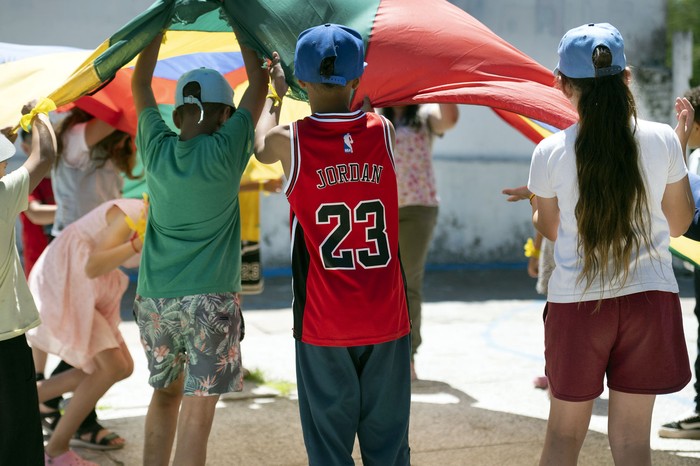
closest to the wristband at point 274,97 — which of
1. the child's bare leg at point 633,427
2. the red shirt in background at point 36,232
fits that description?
the child's bare leg at point 633,427

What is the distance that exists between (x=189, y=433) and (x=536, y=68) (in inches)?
79.0

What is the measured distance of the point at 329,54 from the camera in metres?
2.94

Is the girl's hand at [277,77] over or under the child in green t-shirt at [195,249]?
over

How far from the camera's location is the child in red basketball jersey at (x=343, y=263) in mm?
2945

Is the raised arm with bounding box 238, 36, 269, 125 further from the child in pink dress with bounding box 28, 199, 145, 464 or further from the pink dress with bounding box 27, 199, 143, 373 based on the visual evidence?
the pink dress with bounding box 27, 199, 143, 373

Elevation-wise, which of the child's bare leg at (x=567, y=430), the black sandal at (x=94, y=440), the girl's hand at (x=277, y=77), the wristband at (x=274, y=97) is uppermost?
the girl's hand at (x=277, y=77)

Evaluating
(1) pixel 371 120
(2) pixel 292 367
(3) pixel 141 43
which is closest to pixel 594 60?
(1) pixel 371 120

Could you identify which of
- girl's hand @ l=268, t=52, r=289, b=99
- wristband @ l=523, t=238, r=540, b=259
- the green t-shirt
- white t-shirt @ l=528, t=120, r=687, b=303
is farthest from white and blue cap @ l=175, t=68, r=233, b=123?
wristband @ l=523, t=238, r=540, b=259

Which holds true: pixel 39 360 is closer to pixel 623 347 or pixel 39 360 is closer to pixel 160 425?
pixel 160 425

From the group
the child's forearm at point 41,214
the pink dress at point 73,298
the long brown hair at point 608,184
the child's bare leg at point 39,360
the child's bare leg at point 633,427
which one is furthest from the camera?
the child's forearm at point 41,214

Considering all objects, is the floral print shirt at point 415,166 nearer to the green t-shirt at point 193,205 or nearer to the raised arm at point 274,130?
the raised arm at point 274,130

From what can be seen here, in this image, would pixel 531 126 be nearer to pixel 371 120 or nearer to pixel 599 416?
pixel 371 120

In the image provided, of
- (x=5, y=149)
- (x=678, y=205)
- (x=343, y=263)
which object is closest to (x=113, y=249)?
(x=5, y=149)

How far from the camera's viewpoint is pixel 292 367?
6.16 meters
